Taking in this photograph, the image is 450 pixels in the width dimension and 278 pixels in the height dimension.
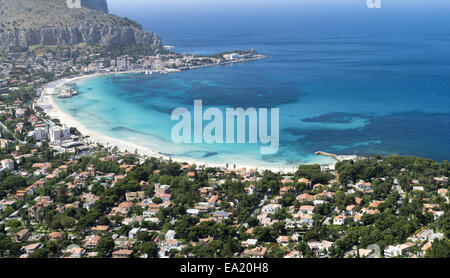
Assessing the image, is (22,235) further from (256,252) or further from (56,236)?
(256,252)

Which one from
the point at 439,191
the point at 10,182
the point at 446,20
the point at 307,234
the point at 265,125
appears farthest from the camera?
the point at 446,20

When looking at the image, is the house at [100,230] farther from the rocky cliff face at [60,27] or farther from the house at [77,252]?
the rocky cliff face at [60,27]

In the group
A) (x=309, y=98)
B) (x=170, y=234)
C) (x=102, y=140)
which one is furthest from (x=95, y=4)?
(x=170, y=234)

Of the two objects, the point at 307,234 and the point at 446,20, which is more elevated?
the point at 446,20

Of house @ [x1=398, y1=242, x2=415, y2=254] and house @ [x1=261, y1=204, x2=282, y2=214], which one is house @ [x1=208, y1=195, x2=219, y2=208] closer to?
house @ [x1=261, y1=204, x2=282, y2=214]

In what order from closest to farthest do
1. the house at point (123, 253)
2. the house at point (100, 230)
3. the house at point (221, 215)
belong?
the house at point (123, 253)
the house at point (100, 230)
the house at point (221, 215)

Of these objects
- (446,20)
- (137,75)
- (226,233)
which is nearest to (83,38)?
(137,75)

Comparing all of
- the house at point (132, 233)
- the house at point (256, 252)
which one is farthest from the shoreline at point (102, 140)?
the house at point (256, 252)

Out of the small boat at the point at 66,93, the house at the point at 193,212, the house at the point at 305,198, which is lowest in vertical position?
the house at the point at 193,212
